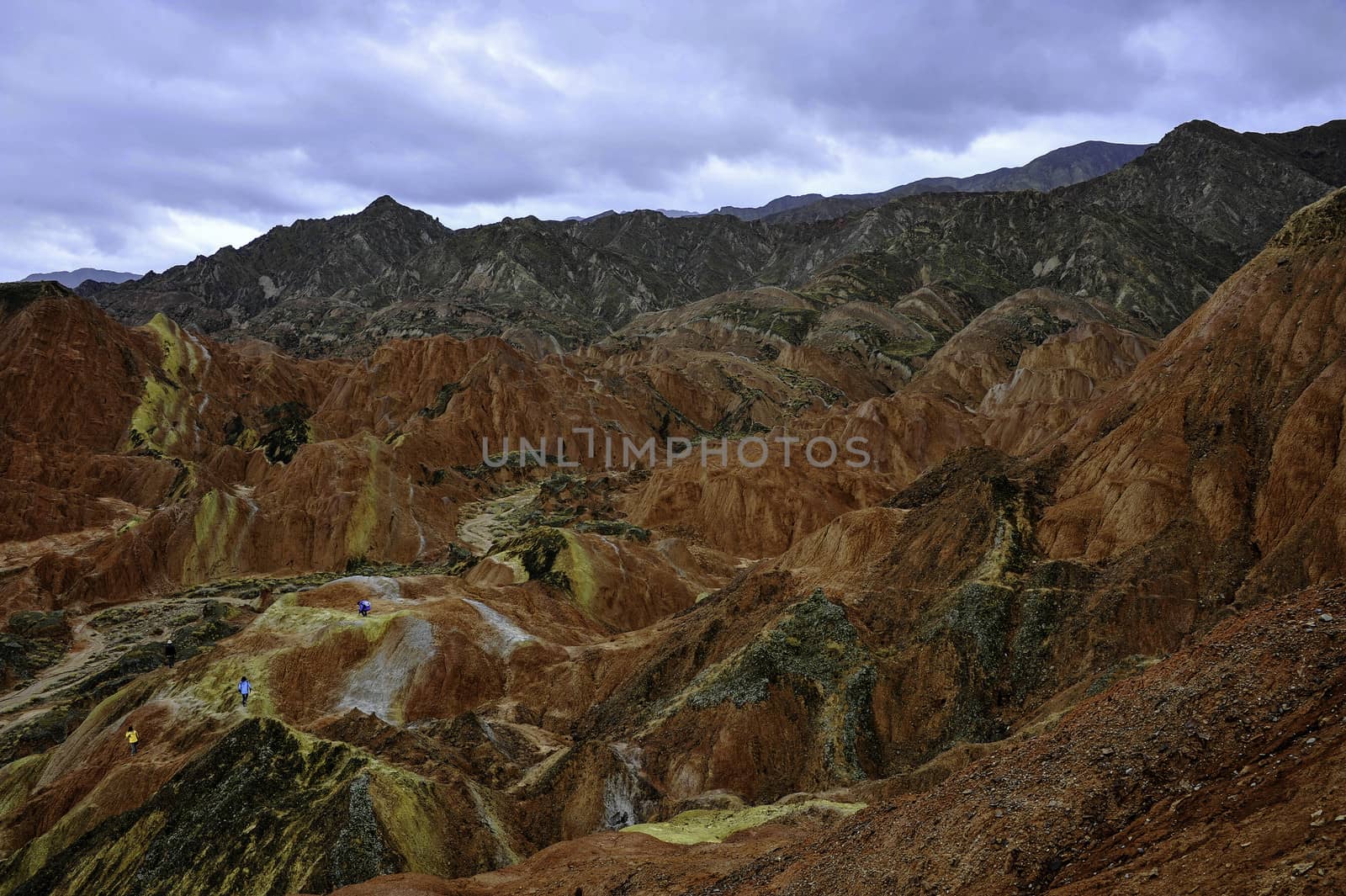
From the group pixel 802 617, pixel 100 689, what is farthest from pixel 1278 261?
pixel 100 689

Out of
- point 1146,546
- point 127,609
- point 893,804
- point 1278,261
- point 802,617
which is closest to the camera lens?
point 893,804

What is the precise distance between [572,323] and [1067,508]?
164690 millimetres

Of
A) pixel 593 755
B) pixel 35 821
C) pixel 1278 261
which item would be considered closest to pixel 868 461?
Result: pixel 1278 261

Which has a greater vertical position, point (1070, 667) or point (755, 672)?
point (1070, 667)

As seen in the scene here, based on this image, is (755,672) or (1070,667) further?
(755,672)

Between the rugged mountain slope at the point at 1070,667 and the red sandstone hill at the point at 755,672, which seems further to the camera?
the red sandstone hill at the point at 755,672

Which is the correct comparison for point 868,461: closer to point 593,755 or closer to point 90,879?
point 593,755

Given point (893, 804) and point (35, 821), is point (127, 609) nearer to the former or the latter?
point (35, 821)

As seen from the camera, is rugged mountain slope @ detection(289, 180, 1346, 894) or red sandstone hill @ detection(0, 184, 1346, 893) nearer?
rugged mountain slope @ detection(289, 180, 1346, 894)

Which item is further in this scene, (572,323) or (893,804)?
(572,323)

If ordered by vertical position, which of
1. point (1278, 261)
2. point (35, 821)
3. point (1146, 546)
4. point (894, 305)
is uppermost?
point (894, 305)

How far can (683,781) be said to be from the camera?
29812 millimetres

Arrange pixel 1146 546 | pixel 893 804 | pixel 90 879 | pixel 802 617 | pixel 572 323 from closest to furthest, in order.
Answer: pixel 893 804, pixel 90 879, pixel 1146 546, pixel 802 617, pixel 572 323

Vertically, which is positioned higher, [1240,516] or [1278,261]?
[1278,261]
